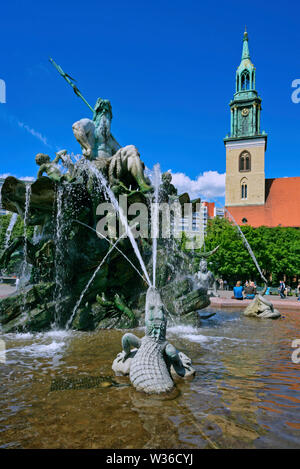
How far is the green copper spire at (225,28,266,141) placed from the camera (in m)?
57.9

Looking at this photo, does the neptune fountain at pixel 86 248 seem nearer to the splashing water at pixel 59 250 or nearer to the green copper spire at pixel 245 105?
the splashing water at pixel 59 250

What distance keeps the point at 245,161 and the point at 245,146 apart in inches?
108

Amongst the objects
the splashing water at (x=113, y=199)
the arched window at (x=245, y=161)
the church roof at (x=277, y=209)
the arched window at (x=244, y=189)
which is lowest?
the splashing water at (x=113, y=199)

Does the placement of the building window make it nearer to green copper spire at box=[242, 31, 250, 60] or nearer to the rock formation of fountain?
green copper spire at box=[242, 31, 250, 60]

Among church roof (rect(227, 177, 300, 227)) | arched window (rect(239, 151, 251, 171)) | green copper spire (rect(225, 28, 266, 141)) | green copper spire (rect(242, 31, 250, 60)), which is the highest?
green copper spire (rect(242, 31, 250, 60))

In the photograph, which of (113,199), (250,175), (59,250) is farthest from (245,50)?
(59,250)

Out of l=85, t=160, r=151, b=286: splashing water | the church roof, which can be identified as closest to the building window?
Result: the church roof

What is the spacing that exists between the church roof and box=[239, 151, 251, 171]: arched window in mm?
5896

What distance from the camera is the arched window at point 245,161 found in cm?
5939

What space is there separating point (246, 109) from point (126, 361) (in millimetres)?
62822

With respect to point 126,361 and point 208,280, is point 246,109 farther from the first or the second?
point 126,361

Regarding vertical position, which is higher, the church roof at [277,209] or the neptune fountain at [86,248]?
the church roof at [277,209]

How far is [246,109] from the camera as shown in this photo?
59000 mm

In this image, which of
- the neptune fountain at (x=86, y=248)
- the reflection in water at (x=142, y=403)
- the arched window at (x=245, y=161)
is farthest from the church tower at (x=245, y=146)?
the reflection in water at (x=142, y=403)
